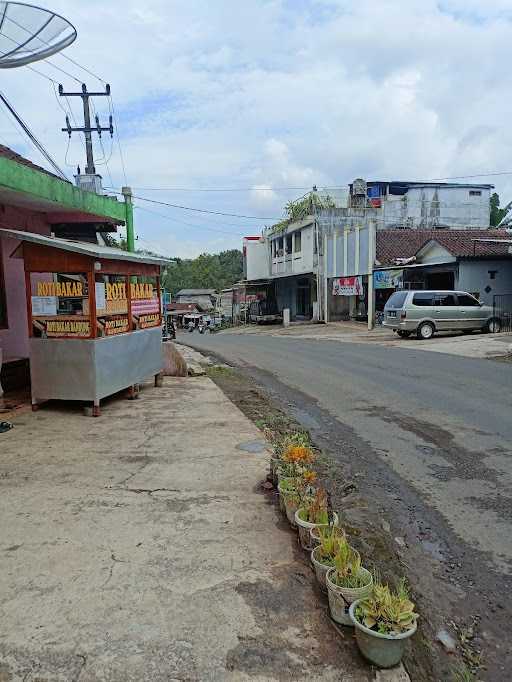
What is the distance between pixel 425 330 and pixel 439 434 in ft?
48.6

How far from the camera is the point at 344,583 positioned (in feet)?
9.24

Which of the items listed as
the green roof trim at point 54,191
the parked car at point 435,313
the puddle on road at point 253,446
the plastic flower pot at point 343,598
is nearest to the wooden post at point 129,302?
the green roof trim at point 54,191

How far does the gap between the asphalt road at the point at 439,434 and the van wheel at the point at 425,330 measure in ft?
20.3

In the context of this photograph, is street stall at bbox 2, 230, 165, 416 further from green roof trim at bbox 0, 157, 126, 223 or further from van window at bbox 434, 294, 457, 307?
van window at bbox 434, 294, 457, 307

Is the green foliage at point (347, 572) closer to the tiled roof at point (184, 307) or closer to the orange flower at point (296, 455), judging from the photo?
the orange flower at point (296, 455)

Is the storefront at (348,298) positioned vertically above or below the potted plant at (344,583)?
above

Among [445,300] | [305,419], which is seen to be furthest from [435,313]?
[305,419]

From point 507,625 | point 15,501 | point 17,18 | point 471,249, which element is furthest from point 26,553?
point 471,249

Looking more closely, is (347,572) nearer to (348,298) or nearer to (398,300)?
(398,300)

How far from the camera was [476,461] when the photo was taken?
5.72 meters

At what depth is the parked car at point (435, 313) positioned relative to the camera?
20.5m

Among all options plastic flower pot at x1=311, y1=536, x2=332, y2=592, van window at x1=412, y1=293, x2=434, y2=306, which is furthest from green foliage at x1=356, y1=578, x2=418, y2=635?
van window at x1=412, y1=293, x2=434, y2=306

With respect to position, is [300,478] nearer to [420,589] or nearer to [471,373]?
[420,589]

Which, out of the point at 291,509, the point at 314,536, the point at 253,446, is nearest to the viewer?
the point at 314,536
